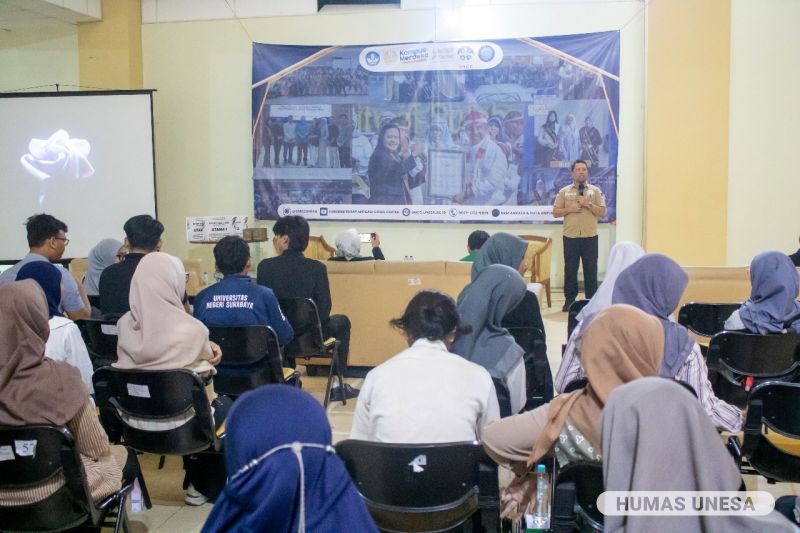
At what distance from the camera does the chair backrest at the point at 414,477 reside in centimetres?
202

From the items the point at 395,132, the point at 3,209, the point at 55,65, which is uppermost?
the point at 55,65

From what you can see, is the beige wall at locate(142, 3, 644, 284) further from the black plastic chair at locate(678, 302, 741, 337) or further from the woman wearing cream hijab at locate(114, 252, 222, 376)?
the woman wearing cream hijab at locate(114, 252, 222, 376)

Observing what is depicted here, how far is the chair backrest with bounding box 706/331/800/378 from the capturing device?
11.4ft

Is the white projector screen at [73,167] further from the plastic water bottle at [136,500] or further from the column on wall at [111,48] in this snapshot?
the plastic water bottle at [136,500]

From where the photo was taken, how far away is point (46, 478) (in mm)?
2309

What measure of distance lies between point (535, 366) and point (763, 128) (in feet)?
19.0

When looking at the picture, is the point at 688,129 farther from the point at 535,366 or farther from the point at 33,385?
the point at 33,385

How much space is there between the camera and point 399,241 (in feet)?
28.9

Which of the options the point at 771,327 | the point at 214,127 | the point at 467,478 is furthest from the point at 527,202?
the point at 467,478

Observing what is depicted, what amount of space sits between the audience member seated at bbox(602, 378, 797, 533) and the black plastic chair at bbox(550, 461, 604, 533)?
0.39 metres

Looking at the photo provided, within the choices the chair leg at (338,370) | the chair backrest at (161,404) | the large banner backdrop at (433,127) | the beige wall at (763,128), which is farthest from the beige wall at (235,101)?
the chair backrest at (161,404)

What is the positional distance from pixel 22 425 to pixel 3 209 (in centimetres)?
727

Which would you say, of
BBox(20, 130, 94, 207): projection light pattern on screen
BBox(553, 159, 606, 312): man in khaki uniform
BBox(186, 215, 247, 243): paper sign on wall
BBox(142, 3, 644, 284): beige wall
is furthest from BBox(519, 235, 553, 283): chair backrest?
BBox(20, 130, 94, 207): projection light pattern on screen

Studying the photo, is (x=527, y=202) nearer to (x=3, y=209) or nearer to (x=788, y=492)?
(x=788, y=492)
